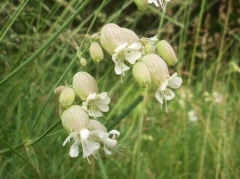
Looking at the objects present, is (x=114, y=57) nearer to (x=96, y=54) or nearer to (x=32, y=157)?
(x=96, y=54)

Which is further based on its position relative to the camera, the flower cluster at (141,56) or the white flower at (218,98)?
the white flower at (218,98)

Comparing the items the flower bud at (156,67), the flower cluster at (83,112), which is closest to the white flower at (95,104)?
the flower cluster at (83,112)

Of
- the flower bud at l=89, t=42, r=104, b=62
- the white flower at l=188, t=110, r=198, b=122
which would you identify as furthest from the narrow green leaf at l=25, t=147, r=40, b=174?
the white flower at l=188, t=110, r=198, b=122

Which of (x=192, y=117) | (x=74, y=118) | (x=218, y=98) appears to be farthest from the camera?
(x=218, y=98)

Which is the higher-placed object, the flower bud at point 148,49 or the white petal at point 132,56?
the flower bud at point 148,49

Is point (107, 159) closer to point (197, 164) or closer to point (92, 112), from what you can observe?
point (197, 164)

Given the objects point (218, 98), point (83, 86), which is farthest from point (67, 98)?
point (218, 98)

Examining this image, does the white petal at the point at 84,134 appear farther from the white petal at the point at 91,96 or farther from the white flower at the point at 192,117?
the white flower at the point at 192,117
